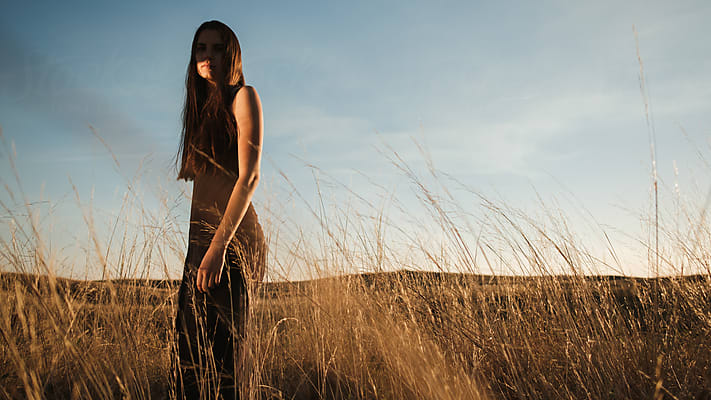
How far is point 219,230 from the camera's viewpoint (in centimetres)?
134

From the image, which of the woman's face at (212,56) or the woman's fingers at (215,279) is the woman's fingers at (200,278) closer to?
the woman's fingers at (215,279)

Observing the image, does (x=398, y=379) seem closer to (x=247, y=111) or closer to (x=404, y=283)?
(x=404, y=283)

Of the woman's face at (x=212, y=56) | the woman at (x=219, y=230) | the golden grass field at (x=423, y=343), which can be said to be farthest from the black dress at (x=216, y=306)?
the woman's face at (x=212, y=56)

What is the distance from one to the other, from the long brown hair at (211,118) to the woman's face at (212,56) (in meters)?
0.01

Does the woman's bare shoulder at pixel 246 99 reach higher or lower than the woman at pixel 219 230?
higher

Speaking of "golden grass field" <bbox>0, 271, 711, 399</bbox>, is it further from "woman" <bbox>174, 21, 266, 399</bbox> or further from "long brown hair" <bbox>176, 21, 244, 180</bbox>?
"long brown hair" <bbox>176, 21, 244, 180</bbox>

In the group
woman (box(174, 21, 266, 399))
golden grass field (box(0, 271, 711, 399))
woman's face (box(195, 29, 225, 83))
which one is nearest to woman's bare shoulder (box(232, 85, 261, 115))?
woman (box(174, 21, 266, 399))

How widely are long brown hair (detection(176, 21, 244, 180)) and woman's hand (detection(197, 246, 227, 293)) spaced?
29 cm

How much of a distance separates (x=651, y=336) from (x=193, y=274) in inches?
73.4

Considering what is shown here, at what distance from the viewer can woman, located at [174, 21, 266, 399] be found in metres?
1.36

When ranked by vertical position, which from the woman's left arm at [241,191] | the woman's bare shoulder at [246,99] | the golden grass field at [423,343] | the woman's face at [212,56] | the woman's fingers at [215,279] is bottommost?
the golden grass field at [423,343]

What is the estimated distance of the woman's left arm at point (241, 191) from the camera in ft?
4.37

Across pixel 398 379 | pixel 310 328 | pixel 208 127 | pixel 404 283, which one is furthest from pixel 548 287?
pixel 208 127

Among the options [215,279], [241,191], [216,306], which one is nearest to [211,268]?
[215,279]
